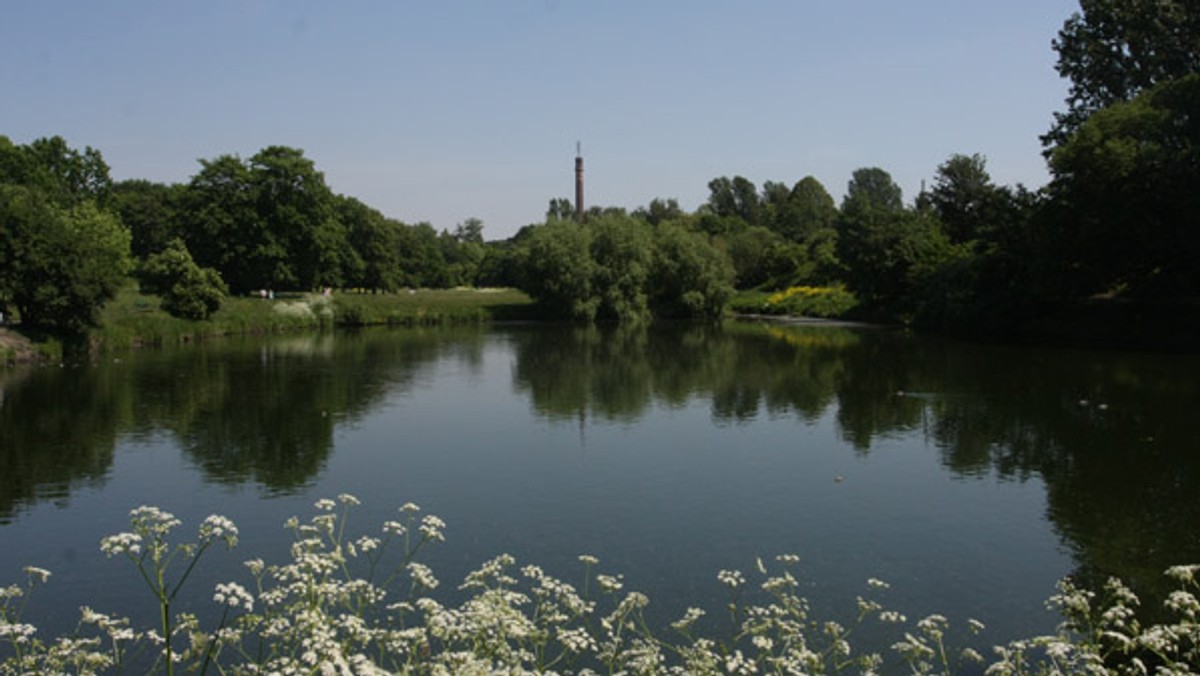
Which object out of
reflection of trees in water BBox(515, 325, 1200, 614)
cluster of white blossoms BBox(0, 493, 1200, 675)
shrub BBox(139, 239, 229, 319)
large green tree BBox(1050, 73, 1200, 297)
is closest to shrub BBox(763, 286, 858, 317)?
reflection of trees in water BBox(515, 325, 1200, 614)

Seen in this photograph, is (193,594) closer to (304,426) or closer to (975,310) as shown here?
(304,426)

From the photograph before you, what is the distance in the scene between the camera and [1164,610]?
10477 millimetres

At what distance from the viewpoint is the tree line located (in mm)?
40656

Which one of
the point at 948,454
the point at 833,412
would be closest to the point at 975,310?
the point at 833,412

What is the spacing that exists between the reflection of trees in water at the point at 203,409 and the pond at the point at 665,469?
4.5 inches

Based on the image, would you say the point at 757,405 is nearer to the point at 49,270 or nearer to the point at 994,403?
the point at 994,403

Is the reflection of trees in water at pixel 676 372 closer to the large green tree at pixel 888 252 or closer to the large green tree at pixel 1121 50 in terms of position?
the large green tree at pixel 888 252

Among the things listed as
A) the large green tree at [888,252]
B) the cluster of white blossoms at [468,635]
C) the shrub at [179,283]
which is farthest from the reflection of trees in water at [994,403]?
the shrub at [179,283]

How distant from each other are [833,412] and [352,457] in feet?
45.4

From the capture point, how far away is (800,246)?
320 ft

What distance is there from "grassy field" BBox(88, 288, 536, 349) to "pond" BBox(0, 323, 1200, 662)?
38.3 feet

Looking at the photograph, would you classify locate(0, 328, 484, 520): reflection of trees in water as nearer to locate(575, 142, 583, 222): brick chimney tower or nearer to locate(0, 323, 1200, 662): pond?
locate(0, 323, 1200, 662): pond

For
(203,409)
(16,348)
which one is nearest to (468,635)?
(203,409)

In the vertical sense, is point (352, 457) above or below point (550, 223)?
below
